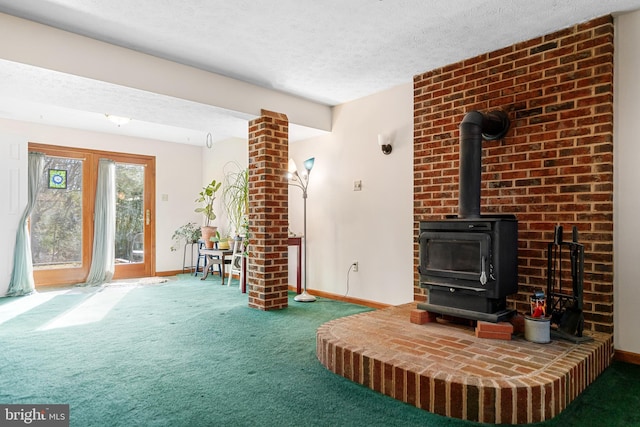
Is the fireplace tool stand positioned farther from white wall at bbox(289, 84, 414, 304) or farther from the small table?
the small table

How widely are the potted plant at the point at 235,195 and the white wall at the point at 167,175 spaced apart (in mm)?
803

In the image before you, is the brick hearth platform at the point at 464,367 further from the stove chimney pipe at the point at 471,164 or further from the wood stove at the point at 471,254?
the stove chimney pipe at the point at 471,164

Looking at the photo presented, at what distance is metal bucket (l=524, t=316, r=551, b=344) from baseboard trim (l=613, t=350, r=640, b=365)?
0.62m

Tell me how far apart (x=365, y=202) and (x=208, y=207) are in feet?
10.9

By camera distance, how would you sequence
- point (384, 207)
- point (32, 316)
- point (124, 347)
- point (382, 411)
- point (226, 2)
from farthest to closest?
point (384, 207) < point (32, 316) < point (124, 347) < point (226, 2) < point (382, 411)

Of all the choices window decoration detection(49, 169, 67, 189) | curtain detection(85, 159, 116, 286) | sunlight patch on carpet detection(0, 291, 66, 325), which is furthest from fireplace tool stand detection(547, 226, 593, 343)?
window decoration detection(49, 169, 67, 189)

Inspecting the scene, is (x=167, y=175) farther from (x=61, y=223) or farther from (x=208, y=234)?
(x=61, y=223)

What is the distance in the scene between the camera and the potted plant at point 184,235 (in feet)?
22.0

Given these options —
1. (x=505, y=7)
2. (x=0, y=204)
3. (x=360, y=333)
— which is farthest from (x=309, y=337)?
(x=0, y=204)

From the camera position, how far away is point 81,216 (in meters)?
5.73

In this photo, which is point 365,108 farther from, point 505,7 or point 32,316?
point 32,316

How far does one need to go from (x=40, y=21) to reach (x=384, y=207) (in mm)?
3219

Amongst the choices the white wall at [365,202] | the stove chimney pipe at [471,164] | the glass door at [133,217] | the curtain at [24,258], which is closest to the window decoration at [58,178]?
the curtain at [24,258]

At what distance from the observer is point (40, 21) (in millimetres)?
2660
